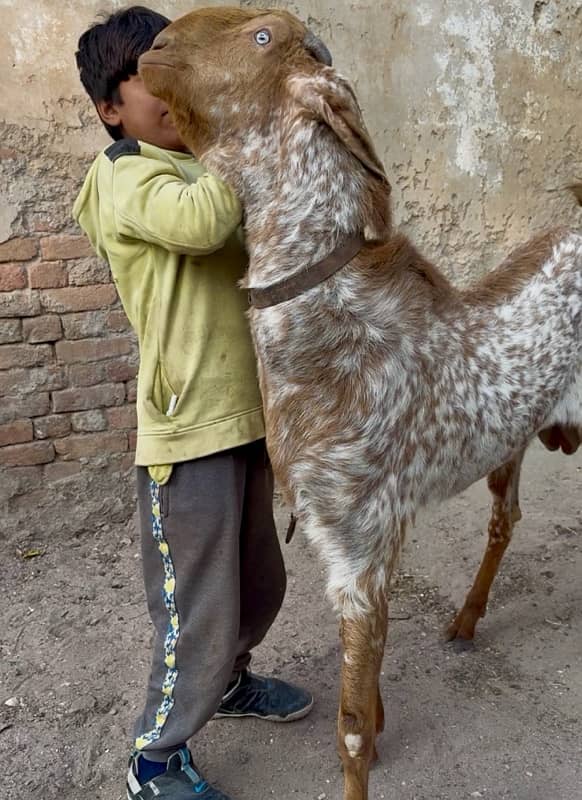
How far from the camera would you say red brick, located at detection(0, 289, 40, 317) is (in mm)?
3453

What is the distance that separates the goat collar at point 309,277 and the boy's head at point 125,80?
477 millimetres

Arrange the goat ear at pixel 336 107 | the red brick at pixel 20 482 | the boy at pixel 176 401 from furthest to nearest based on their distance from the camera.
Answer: the red brick at pixel 20 482
the boy at pixel 176 401
the goat ear at pixel 336 107

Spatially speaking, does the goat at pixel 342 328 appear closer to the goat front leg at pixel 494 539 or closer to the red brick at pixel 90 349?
the goat front leg at pixel 494 539

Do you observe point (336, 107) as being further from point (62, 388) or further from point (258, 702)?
point (62, 388)

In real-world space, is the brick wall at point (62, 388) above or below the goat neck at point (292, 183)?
below

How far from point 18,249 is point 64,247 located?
0.60ft

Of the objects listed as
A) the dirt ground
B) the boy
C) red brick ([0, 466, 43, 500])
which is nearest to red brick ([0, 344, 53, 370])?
red brick ([0, 466, 43, 500])

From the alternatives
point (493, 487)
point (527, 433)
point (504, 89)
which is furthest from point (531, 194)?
point (527, 433)

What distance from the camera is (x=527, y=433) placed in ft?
7.97

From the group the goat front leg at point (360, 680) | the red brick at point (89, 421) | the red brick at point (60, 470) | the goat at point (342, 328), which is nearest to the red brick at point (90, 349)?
the red brick at point (89, 421)

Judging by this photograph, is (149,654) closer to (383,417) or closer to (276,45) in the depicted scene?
(383,417)

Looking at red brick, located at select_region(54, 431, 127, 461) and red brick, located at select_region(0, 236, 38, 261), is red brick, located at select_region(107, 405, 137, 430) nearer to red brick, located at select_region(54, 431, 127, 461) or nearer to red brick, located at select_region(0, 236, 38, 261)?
red brick, located at select_region(54, 431, 127, 461)

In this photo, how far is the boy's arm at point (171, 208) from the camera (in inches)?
70.6

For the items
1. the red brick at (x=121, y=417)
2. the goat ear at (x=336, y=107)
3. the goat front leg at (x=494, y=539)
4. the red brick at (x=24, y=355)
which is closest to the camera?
the goat ear at (x=336, y=107)
